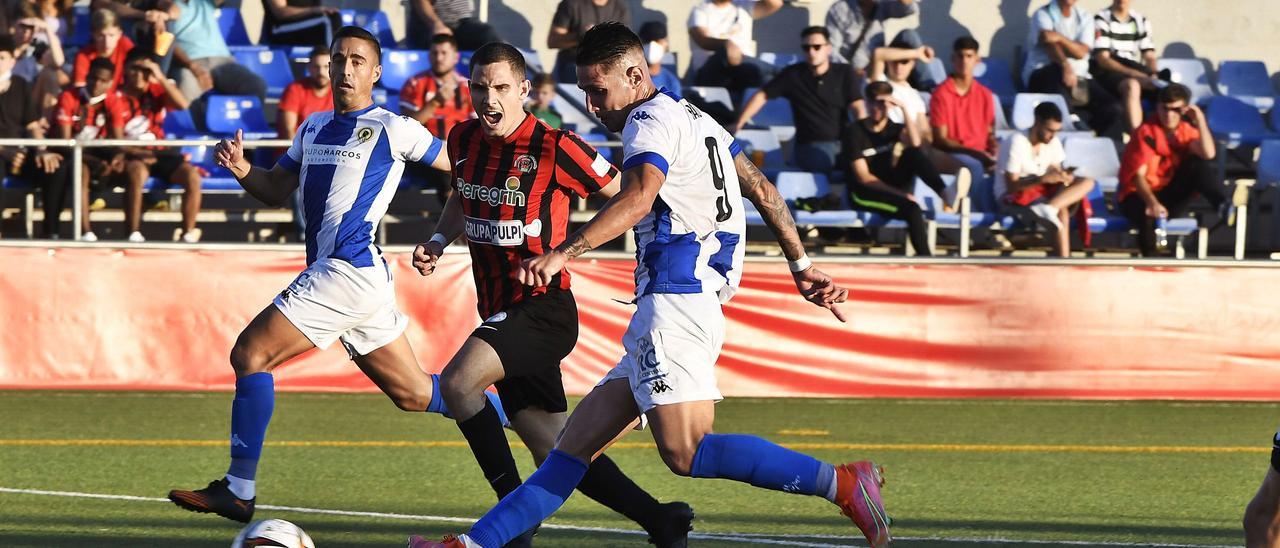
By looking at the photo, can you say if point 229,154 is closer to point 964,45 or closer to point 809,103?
point 809,103

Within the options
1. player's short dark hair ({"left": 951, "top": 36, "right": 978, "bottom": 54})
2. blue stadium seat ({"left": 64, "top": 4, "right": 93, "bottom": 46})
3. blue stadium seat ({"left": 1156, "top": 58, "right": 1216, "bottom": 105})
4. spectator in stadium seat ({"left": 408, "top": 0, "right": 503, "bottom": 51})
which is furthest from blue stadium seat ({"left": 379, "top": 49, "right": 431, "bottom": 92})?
blue stadium seat ({"left": 1156, "top": 58, "right": 1216, "bottom": 105})

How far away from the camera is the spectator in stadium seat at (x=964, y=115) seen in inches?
586

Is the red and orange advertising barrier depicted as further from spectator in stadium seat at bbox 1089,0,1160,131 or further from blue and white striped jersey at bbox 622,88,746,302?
blue and white striped jersey at bbox 622,88,746,302

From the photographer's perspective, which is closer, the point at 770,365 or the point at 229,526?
the point at 229,526

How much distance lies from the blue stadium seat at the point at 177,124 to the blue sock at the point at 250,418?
786 cm

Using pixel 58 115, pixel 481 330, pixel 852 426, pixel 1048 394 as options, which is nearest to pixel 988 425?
pixel 852 426

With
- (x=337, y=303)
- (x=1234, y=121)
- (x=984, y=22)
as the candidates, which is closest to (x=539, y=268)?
(x=337, y=303)

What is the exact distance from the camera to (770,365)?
12336 mm

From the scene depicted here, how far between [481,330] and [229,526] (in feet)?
5.21

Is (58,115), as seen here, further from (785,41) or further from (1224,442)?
(1224,442)

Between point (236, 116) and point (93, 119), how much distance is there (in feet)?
4.84

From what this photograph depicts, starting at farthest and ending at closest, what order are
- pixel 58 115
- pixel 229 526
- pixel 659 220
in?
pixel 58 115 < pixel 229 526 < pixel 659 220

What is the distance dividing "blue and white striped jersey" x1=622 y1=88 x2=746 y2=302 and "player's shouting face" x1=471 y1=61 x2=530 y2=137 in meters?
0.85

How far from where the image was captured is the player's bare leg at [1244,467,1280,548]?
5.10 m
